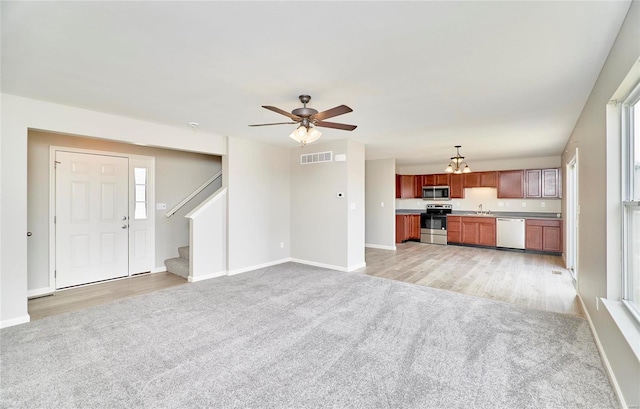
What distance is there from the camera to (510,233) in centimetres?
704

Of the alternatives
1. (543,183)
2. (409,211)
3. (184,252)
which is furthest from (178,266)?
(543,183)

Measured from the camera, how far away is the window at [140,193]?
4.89m

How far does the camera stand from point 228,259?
495 centimetres

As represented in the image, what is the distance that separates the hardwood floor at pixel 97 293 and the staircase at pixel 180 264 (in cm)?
9

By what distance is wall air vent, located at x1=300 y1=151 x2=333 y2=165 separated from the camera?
17.7 ft

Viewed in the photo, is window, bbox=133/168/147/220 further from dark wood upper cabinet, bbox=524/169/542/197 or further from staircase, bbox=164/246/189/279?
dark wood upper cabinet, bbox=524/169/542/197

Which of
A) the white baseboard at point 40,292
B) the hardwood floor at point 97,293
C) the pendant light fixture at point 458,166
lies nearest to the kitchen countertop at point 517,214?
the pendant light fixture at point 458,166

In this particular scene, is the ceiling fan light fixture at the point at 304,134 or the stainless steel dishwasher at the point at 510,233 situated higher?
the ceiling fan light fixture at the point at 304,134

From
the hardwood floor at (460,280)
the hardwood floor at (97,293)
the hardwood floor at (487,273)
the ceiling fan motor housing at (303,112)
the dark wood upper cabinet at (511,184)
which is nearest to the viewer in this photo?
the ceiling fan motor housing at (303,112)

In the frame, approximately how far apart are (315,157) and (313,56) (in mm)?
3428

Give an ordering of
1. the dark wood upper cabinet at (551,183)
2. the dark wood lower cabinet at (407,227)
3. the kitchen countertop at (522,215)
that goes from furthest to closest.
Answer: the dark wood lower cabinet at (407,227) < the kitchen countertop at (522,215) < the dark wood upper cabinet at (551,183)

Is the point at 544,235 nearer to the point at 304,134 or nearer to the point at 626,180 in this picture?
the point at 626,180

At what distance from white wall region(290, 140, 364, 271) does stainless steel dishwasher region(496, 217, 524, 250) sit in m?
4.06

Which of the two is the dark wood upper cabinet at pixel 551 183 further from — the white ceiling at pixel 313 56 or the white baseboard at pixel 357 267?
the white baseboard at pixel 357 267
